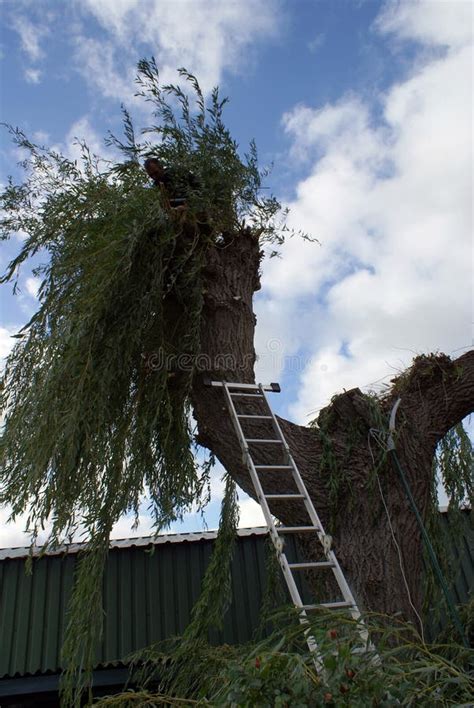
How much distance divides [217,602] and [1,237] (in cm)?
295

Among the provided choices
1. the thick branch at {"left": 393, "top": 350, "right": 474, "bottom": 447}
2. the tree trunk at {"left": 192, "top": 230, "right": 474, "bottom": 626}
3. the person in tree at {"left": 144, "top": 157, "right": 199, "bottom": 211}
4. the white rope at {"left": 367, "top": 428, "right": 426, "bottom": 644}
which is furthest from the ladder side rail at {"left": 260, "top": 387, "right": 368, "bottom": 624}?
the person in tree at {"left": 144, "top": 157, "right": 199, "bottom": 211}

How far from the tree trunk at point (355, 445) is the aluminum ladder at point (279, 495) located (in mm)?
89

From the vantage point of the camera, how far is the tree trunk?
294cm

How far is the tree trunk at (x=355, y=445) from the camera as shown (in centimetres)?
294

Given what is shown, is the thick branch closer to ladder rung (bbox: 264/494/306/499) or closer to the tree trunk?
the tree trunk

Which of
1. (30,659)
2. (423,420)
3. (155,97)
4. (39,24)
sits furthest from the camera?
(30,659)

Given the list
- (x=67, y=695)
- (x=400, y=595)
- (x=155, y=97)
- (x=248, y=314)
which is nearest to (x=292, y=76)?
(x=155, y=97)

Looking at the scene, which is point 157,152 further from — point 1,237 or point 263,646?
point 263,646

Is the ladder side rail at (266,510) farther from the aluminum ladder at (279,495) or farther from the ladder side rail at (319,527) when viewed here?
the ladder side rail at (319,527)

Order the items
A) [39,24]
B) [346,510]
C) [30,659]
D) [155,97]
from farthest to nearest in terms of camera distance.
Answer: [30,659] < [39,24] < [155,97] < [346,510]

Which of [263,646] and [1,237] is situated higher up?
[1,237]

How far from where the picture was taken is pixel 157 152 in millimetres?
3811

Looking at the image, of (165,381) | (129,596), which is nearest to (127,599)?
(129,596)

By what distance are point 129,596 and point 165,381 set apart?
9.31ft
